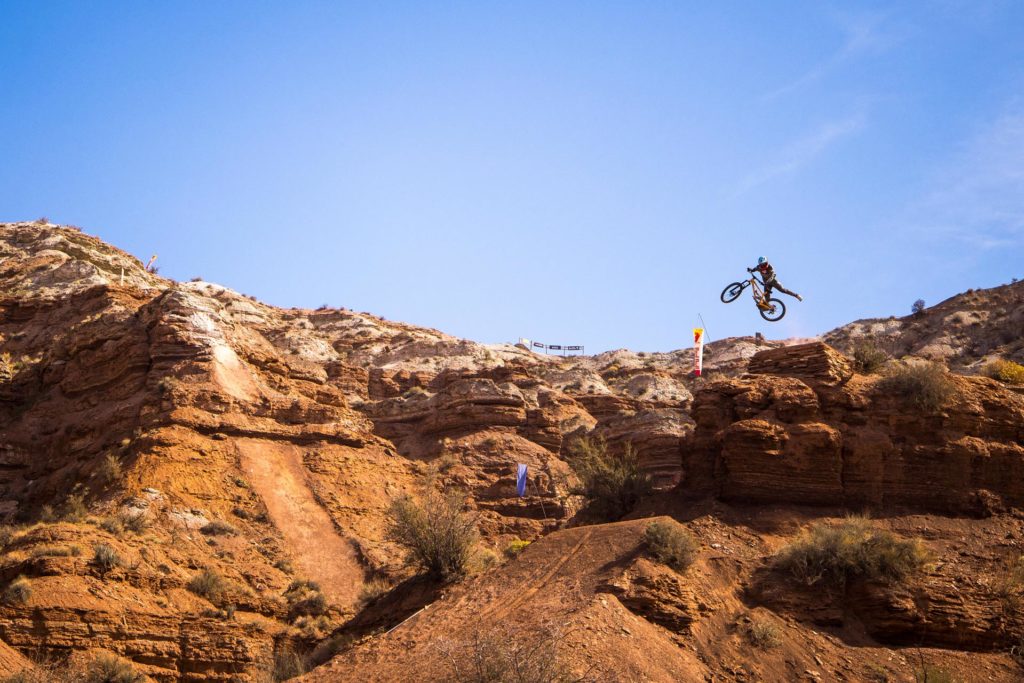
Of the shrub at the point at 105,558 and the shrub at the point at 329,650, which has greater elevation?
the shrub at the point at 105,558

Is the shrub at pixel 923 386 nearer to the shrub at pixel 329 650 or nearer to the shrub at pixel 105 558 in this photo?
the shrub at pixel 329 650

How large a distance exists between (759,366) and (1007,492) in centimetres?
682

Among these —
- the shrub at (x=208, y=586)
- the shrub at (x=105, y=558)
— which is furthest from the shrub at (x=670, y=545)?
the shrub at (x=105, y=558)

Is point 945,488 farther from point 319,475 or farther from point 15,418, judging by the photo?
point 15,418

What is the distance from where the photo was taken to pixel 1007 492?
2527 cm

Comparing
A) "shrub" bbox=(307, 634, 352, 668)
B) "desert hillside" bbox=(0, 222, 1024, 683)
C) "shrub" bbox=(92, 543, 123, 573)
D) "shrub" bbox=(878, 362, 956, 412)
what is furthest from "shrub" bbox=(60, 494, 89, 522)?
"shrub" bbox=(878, 362, 956, 412)

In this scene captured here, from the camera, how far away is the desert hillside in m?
20.9

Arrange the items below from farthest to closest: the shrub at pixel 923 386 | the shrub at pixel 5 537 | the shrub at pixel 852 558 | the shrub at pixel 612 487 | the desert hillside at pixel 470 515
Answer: the shrub at pixel 612 487 < the shrub at pixel 5 537 < the shrub at pixel 923 386 < the shrub at pixel 852 558 < the desert hillside at pixel 470 515

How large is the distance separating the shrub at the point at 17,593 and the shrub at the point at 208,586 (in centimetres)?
469

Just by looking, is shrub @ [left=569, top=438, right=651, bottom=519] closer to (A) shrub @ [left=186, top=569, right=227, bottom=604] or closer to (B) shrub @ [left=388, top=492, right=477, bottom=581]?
(B) shrub @ [left=388, top=492, right=477, bottom=581]

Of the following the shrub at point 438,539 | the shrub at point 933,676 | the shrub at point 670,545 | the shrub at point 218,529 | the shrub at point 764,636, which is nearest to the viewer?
the shrub at point 933,676

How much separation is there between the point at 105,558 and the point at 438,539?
27.3ft

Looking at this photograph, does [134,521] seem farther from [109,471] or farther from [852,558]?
[852,558]

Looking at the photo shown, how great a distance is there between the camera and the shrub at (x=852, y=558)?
2195 centimetres
